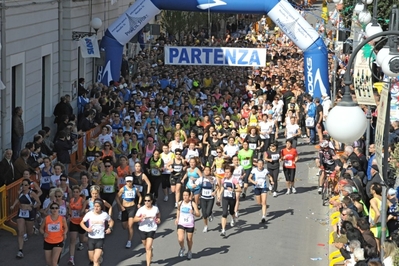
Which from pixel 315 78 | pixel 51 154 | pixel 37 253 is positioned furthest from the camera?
pixel 315 78

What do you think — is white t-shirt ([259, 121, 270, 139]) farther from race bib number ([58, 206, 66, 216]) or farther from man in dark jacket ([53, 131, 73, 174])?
race bib number ([58, 206, 66, 216])

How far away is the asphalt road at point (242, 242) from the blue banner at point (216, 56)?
839 centimetres

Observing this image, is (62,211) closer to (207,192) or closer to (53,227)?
(53,227)

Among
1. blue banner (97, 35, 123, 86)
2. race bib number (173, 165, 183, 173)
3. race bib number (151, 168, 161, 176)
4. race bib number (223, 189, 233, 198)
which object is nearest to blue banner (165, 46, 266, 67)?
blue banner (97, 35, 123, 86)

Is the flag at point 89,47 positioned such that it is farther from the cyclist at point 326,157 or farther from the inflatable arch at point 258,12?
the cyclist at point 326,157

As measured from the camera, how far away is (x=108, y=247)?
17109 mm

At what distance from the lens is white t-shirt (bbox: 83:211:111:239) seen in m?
15.1

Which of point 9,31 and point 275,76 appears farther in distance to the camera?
point 275,76

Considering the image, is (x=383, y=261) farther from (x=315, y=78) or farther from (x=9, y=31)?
(x=315, y=78)

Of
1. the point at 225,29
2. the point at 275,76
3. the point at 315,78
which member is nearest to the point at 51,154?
the point at 315,78

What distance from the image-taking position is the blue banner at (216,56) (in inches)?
1125

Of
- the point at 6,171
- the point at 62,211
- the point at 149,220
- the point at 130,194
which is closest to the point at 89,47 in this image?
the point at 6,171

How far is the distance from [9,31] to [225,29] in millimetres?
40254

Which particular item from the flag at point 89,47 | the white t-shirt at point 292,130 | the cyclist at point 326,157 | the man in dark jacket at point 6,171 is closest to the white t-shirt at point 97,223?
the man in dark jacket at point 6,171
